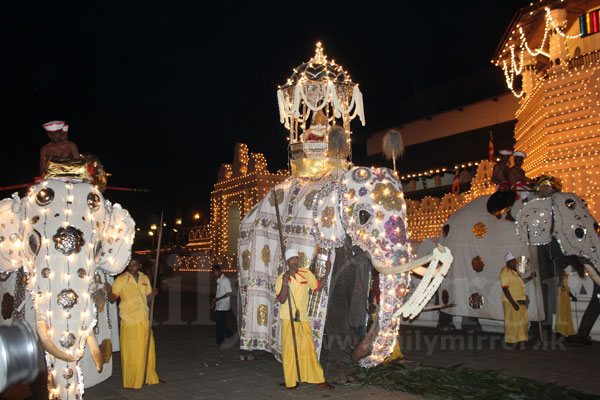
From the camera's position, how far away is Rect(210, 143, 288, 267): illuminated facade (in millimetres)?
23359

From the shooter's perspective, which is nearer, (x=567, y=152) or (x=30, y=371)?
(x=30, y=371)

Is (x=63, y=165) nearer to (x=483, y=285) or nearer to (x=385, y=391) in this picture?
(x=385, y=391)

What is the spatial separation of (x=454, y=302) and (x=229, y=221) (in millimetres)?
15544

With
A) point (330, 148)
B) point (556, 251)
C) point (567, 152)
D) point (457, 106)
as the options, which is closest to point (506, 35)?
point (567, 152)

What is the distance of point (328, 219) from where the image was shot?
7.32m

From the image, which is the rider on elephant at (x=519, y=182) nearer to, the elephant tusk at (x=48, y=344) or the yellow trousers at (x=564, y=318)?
the yellow trousers at (x=564, y=318)

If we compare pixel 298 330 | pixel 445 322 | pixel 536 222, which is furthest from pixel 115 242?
pixel 445 322

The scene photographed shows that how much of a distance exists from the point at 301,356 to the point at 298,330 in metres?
0.30

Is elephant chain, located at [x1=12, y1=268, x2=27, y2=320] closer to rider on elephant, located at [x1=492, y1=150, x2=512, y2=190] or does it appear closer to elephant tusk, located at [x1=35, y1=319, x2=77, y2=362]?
elephant tusk, located at [x1=35, y1=319, x2=77, y2=362]

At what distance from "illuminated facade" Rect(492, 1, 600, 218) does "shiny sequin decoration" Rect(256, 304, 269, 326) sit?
9356 millimetres

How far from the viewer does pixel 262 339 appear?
8.60m

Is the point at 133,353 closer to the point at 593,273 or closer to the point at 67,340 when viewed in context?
the point at 67,340

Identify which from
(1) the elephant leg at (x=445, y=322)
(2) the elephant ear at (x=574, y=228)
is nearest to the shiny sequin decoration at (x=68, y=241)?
(2) the elephant ear at (x=574, y=228)

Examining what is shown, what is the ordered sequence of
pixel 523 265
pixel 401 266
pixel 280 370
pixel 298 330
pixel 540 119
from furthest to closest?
pixel 540 119, pixel 523 265, pixel 280 370, pixel 298 330, pixel 401 266
